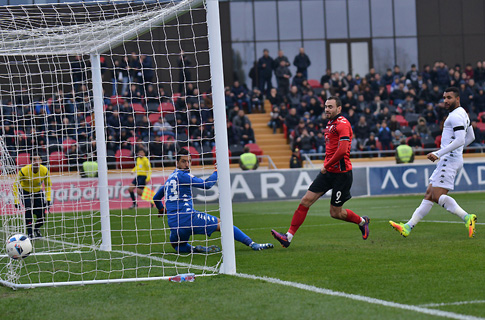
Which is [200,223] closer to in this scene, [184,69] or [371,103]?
[184,69]

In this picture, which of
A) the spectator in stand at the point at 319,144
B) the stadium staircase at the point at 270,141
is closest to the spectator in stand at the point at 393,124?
the spectator in stand at the point at 319,144

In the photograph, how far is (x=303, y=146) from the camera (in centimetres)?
2700

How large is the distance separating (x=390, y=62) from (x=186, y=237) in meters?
30.6

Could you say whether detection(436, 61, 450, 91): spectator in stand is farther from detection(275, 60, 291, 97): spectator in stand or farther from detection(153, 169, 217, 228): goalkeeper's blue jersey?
detection(153, 169, 217, 228): goalkeeper's blue jersey

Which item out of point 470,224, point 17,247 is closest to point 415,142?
point 470,224

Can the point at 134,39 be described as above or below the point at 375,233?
above

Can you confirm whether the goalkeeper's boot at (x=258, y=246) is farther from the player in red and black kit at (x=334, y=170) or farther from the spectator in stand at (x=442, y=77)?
the spectator in stand at (x=442, y=77)

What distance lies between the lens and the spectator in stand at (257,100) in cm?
3169

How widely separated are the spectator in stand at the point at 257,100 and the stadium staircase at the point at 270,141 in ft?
1.46

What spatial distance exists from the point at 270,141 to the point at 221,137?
22191 mm

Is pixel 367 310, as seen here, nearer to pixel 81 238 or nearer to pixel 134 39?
pixel 134 39

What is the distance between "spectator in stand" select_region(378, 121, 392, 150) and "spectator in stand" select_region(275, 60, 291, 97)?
516cm

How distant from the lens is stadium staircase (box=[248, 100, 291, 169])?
94.3 ft

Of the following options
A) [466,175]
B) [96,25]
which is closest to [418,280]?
[96,25]
